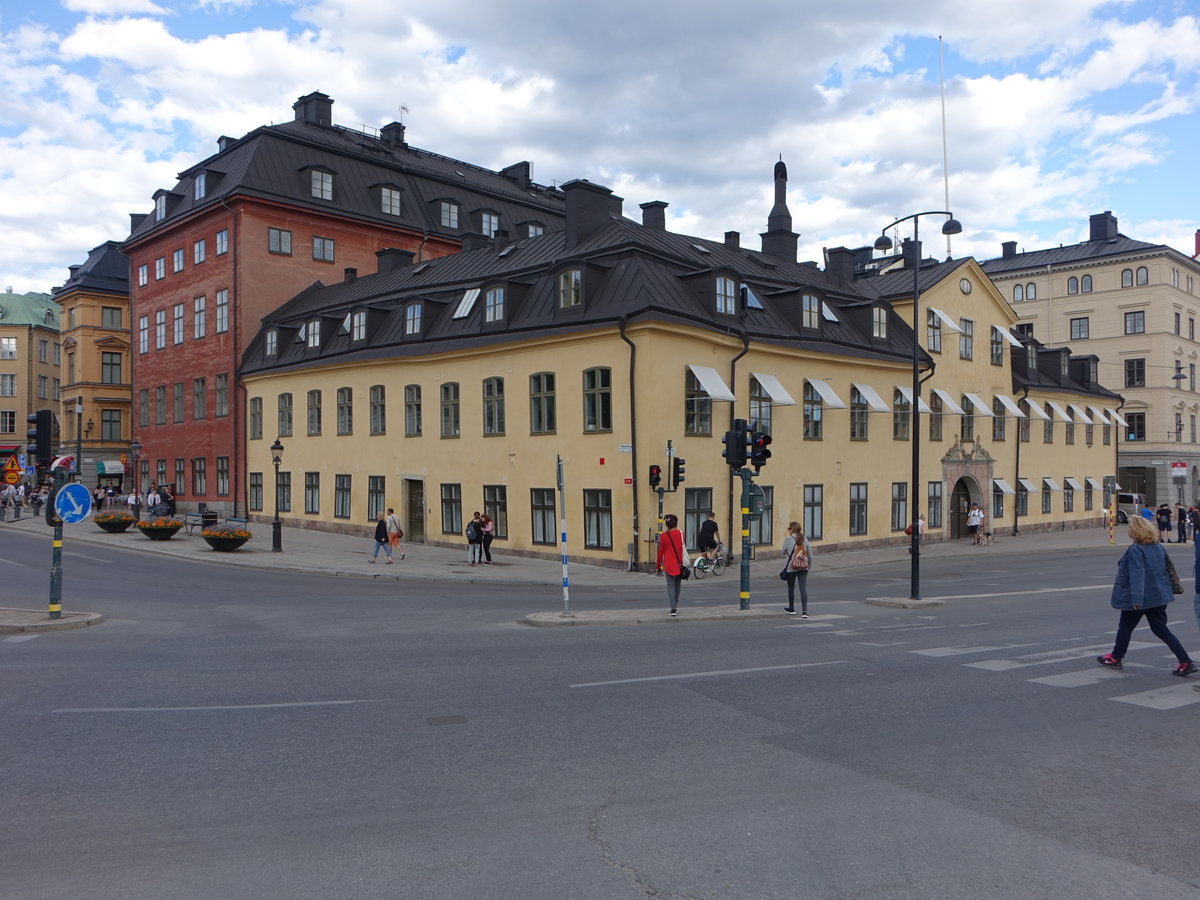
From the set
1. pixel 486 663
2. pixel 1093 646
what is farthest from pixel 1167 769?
pixel 486 663

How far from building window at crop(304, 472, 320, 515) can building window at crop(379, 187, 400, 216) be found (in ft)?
52.8

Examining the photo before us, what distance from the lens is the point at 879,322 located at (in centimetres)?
3428

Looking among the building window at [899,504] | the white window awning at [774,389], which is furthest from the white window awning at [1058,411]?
the white window awning at [774,389]

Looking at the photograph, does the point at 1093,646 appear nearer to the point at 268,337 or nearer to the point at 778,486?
the point at 778,486

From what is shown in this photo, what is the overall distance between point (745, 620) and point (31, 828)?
39.9 ft

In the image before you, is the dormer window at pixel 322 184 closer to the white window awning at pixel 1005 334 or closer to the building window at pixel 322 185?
the building window at pixel 322 185

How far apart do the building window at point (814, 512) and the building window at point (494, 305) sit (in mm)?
11756

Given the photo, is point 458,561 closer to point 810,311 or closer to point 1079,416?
point 810,311

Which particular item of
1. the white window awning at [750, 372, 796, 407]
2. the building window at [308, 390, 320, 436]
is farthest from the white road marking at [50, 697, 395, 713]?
the building window at [308, 390, 320, 436]

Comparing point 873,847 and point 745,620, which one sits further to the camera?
point 745,620

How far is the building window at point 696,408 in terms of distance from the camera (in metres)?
26.1

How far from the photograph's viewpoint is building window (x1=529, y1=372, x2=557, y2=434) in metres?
27.3

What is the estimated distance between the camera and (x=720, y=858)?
5199 millimetres

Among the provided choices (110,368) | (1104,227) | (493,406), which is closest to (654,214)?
(493,406)
